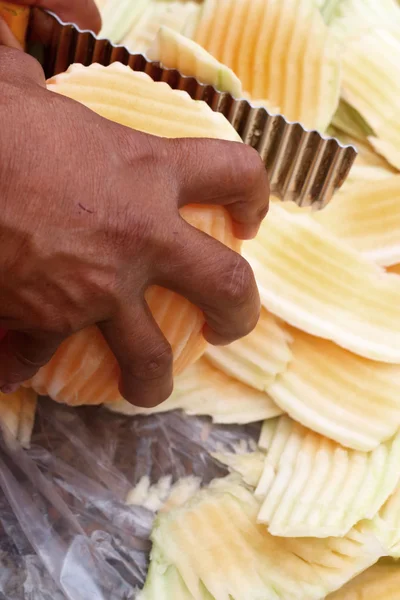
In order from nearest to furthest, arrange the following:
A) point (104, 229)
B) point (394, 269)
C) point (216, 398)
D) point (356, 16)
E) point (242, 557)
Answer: point (104, 229), point (242, 557), point (216, 398), point (394, 269), point (356, 16)

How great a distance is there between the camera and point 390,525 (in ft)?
3.12

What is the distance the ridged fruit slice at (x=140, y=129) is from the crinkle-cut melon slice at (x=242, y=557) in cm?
25

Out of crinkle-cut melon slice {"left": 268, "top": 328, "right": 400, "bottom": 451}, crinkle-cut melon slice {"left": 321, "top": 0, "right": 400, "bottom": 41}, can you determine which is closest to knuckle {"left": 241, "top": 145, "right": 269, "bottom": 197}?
crinkle-cut melon slice {"left": 268, "top": 328, "right": 400, "bottom": 451}

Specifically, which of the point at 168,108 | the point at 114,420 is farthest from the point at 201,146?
the point at 114,420

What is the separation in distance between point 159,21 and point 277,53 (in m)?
0.26

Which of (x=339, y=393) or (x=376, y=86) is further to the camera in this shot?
(x=376, y=86)

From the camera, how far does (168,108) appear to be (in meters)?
0.80

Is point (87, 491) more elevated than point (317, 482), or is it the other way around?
point (317, 482)

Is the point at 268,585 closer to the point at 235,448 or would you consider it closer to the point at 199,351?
the point at 235,448

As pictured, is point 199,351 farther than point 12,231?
Yes

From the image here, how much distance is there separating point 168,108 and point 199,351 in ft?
1.08

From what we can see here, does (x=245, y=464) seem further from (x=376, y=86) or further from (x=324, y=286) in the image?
(x=376, y=86)

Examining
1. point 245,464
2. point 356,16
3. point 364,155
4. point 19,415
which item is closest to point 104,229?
point 19,415

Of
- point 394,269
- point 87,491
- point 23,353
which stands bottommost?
point 87,491
